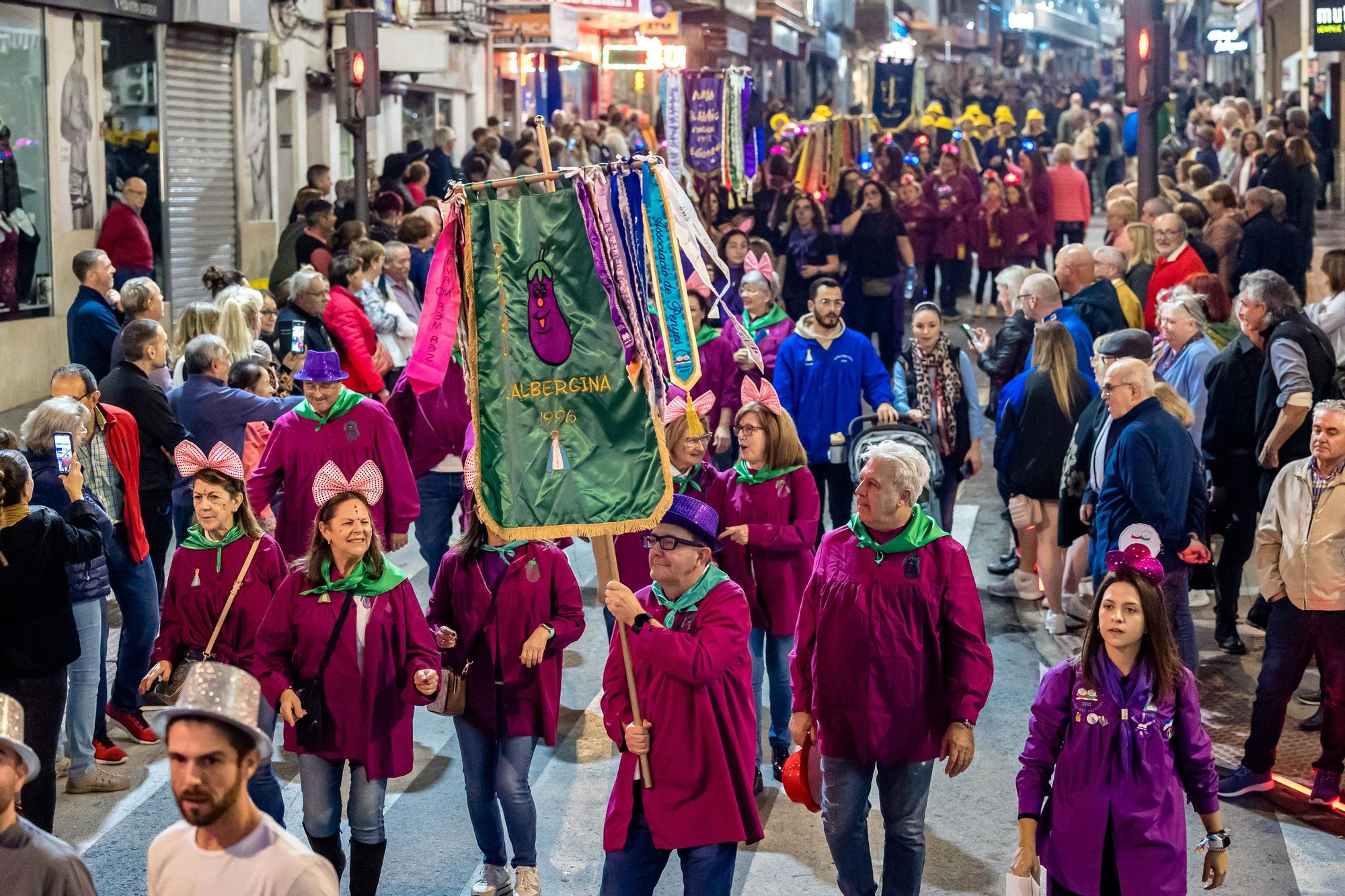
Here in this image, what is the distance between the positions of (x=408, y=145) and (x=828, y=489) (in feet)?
43.0

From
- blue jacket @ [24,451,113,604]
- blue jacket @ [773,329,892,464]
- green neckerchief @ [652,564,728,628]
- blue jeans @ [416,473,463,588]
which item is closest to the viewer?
green neckerchief @ [652,564,728,628]

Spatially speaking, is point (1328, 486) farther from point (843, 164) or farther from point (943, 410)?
point (843, 164)

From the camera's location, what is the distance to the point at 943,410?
33.5 feet

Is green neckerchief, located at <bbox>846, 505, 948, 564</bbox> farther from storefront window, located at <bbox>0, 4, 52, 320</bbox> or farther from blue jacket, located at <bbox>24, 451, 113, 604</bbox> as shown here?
storefront window, located at <bbox>0, 4, 52, 320</bbox>

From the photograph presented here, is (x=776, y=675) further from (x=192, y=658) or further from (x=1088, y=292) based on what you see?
(x=1088, y=292)

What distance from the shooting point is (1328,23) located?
2164cm

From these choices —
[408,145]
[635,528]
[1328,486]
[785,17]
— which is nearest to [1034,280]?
Result: [1328,486]

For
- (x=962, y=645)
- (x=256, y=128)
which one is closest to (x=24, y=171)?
(x=256, y=128)

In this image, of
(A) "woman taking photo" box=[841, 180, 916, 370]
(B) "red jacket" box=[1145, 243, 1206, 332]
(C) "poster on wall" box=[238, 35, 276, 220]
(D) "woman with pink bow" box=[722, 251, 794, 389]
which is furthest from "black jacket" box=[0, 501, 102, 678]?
(C) "poster on wall" box=[238, 35, 276, 220]

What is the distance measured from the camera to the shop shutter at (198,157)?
19.8 metres

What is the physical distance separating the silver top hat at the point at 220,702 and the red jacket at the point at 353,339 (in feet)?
25.4

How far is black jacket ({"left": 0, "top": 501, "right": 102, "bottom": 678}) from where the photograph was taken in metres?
6.42

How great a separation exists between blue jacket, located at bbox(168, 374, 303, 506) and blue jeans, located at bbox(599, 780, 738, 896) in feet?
13.8

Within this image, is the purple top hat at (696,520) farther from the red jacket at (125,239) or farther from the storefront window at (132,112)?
the storefront window at (132,112)
